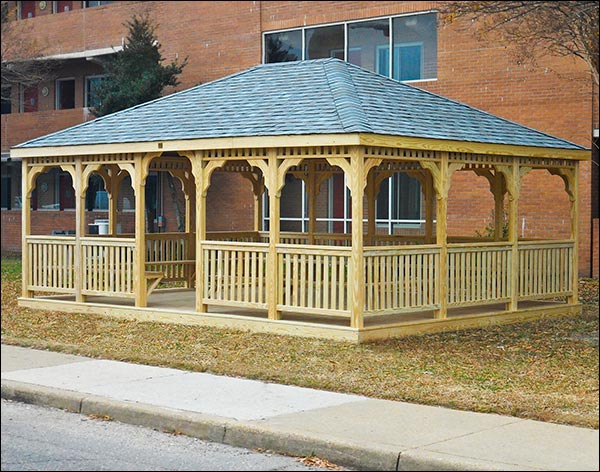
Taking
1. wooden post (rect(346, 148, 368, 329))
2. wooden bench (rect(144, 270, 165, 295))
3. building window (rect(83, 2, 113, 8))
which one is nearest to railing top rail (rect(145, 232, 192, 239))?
wooden bench (rect(144, 270, 165, 295))

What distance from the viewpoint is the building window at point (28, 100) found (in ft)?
124

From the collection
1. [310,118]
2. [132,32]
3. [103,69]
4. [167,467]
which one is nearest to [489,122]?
[310,118]

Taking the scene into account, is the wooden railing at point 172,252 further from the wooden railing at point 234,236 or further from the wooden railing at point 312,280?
the wooden railing at point 312,280

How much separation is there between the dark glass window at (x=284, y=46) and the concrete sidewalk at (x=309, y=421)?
17.2 metres

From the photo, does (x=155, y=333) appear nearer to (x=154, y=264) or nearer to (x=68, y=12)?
(x=154, y=264)

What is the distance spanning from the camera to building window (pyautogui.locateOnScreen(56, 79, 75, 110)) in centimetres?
3691

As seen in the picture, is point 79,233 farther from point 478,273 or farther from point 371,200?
point 478,273

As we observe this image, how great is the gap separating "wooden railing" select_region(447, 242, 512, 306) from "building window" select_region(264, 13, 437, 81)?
32.7 feet

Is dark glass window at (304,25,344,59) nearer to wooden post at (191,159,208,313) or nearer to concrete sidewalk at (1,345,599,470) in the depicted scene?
wooden post at (191,159,208,313)

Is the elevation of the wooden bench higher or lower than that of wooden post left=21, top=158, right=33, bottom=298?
lower

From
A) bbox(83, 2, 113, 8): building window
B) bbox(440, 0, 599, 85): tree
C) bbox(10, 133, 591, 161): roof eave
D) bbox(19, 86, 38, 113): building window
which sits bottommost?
bbox(10, 133, 591, 161): roof eave

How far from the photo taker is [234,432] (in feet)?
30.4

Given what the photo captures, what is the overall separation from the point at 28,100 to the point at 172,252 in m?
19.3

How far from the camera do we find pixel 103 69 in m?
34.9
